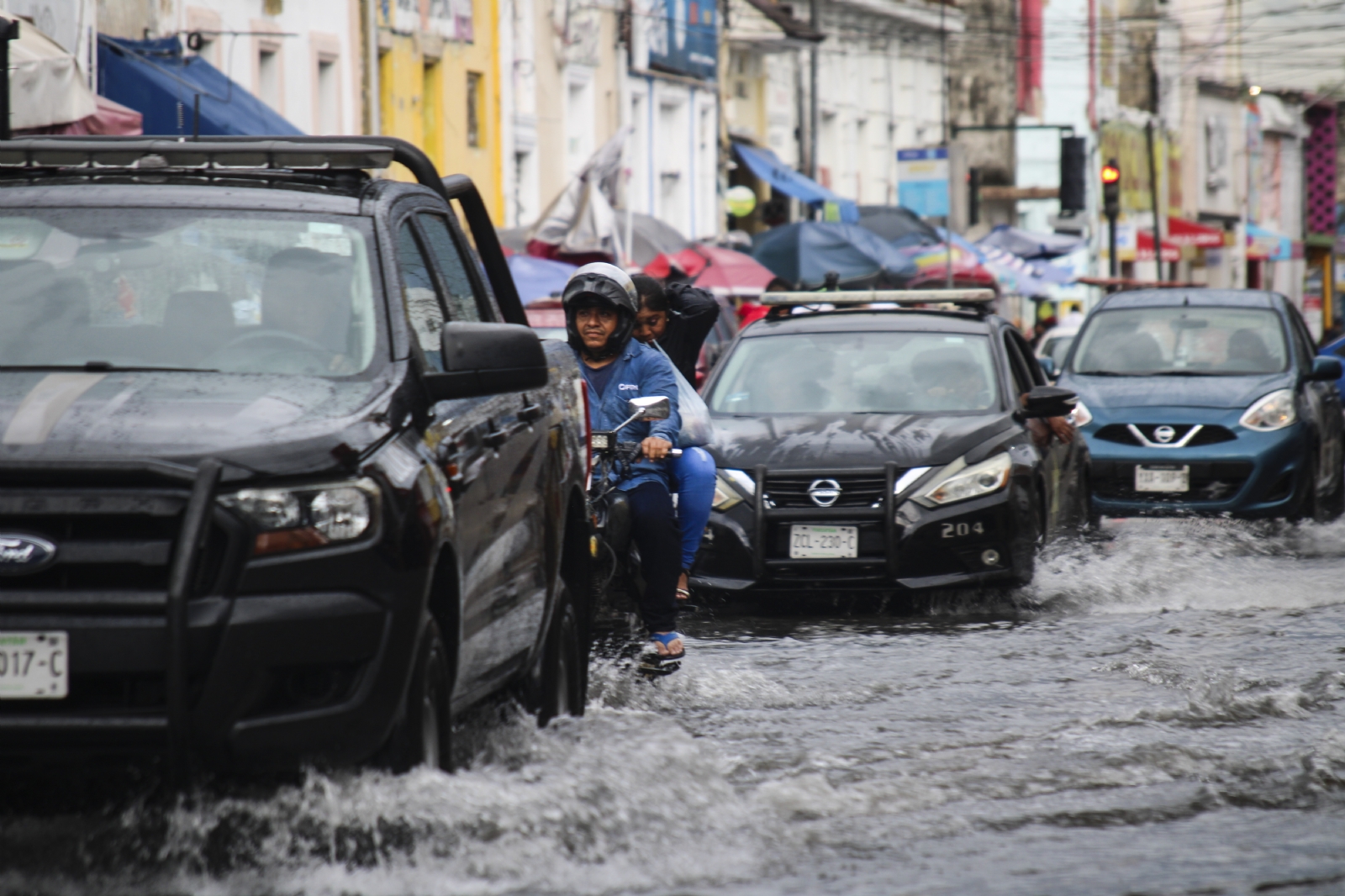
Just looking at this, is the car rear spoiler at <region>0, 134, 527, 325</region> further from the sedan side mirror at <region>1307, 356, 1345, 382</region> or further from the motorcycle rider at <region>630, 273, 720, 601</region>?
the sedan side mirror at <region>1307, 356, 1345, 382</region>

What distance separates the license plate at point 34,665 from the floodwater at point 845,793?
0.45 metres

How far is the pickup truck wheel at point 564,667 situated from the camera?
23.9 ft

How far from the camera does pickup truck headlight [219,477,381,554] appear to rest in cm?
506

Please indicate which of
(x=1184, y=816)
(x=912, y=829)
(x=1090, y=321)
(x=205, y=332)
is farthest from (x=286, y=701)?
(x=1090, y=321)

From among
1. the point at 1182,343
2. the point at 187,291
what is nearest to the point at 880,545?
the point at 187,291

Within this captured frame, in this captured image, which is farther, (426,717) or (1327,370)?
(1327,370)

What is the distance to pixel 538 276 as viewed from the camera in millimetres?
24969

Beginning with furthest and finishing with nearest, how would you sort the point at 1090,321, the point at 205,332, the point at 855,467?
the point at 1090,321, the point at 855,467, the point at 205,332

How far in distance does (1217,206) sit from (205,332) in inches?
3329

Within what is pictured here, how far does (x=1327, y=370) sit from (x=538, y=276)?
10359 mm

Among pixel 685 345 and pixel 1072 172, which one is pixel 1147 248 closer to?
pixel 1072 172

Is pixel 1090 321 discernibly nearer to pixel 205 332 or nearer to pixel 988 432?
pixel 988 432

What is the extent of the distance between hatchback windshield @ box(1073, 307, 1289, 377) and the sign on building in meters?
32.8

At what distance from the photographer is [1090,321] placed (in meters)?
18.0
